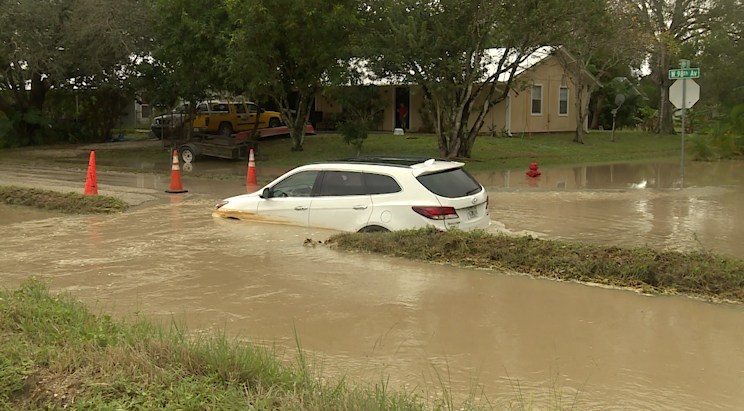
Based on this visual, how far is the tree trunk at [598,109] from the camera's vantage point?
46969mm

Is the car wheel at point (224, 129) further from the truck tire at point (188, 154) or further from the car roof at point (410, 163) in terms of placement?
the car roof at point (410, 163)

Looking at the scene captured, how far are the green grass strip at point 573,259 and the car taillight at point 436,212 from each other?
34 cm

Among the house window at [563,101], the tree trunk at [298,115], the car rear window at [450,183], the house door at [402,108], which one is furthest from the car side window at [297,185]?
the house window at [563,101]

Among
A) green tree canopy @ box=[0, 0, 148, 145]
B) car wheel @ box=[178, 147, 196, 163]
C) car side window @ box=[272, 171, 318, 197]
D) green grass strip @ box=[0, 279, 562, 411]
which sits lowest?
green grass strip @ box=[0, 279, 562, 411]

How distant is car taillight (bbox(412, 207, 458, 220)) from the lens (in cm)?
980

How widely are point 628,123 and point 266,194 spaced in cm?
4087

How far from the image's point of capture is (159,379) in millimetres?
4539

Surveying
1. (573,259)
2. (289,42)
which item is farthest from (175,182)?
(573,259)

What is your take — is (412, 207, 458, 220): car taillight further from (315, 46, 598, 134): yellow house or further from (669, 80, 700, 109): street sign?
(315, 46, 598, 134): yellow house

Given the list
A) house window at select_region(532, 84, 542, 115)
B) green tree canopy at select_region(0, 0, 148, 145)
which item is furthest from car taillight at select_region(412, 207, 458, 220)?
house window at select_region(532, 84, 542, 115)

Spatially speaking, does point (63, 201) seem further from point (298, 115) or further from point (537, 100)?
point (537, 100)

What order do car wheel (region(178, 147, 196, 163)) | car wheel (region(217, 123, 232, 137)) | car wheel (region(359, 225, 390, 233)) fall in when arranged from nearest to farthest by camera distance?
1. car wheel (region(359, 225, 390, 233))
2. car wheel (region(178, 147, 196, 163))
3. car wheel (region(217, 123, 232, 137))

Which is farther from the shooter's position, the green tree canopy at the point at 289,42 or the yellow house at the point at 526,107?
the yellow house at the point at 526,107

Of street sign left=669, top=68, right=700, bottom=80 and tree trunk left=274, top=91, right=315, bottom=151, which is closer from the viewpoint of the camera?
street sign left=669, top=68, right=700, bottom=80
